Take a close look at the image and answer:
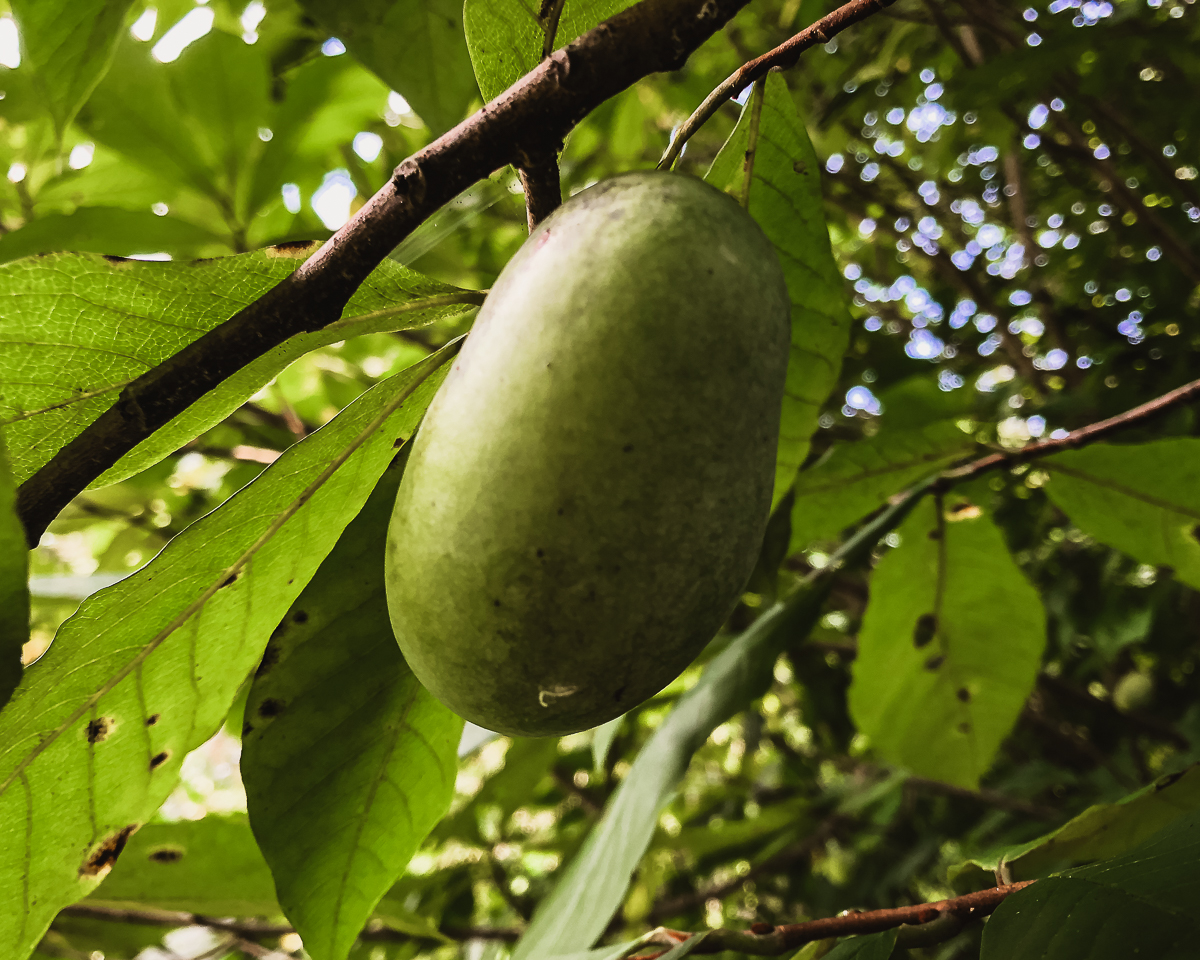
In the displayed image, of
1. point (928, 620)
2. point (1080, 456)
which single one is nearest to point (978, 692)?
point (928, 620)

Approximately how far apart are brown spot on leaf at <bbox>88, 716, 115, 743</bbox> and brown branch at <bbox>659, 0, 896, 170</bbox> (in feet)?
1.50

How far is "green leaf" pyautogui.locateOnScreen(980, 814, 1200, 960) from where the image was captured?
404 millimetres

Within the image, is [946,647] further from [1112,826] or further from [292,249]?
[292,249]

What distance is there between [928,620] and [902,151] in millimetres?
2706

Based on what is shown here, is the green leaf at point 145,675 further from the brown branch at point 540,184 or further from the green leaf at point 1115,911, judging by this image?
the green leaf at point 1115,911

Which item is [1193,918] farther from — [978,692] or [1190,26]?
[1190,26]

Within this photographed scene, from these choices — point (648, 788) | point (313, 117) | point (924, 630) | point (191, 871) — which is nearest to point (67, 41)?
point (313, 117)

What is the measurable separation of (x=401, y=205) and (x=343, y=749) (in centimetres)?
39

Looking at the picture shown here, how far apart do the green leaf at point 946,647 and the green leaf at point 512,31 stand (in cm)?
67

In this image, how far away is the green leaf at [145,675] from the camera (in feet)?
1.55

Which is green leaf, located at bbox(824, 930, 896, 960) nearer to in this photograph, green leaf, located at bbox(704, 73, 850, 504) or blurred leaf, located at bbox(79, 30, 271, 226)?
green leaf, located at bbox(704, 73, 850, 504)

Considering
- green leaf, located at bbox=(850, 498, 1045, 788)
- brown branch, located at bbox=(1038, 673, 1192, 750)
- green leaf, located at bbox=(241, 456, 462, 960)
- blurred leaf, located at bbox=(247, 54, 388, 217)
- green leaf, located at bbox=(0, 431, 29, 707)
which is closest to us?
green leaf, located at bbox=(0, 431, 29, 707)

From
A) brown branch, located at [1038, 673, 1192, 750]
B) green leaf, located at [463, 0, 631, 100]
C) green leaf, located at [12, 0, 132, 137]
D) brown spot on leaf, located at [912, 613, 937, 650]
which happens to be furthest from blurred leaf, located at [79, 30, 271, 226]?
brown branch, located at [1038, 673, 1192, 750]

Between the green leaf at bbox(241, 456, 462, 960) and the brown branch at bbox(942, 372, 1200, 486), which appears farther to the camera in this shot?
the brown branch at bbox(942, 372, 1200, 486)
